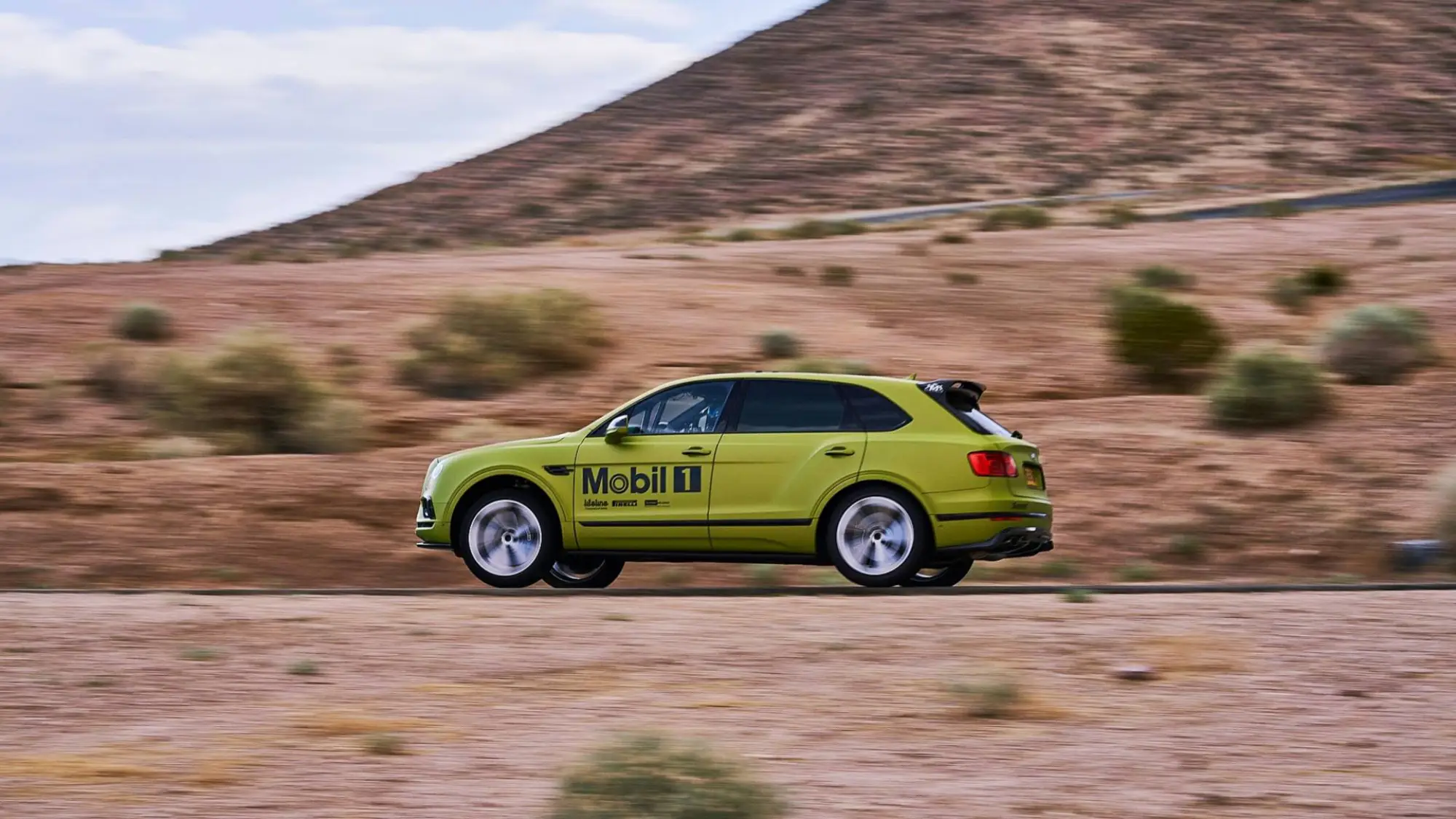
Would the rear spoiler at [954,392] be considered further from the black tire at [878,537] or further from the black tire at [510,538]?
the black tire at [510,538]

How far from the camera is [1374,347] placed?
78.4 ft

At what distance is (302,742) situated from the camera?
8.27 meters

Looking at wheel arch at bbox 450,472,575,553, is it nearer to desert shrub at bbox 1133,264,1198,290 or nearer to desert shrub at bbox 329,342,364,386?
desert shrub at bbox 329,342,364,386

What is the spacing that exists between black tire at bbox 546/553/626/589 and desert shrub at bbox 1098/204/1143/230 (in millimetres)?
31563

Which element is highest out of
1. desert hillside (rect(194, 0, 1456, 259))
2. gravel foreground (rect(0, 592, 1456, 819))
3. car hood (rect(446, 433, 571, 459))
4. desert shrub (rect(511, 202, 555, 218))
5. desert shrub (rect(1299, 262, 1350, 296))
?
desert hillside (rect(194, 0, 1456, 259))

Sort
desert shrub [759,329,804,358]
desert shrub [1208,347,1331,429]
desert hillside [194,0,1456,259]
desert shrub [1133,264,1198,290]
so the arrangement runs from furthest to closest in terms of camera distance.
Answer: desert hillside [194,0,1456,259]
desert shrub [1133,264,1198,290]
desert shrub [759,329,804,358]
desert shrub [1208,347,1331,429]

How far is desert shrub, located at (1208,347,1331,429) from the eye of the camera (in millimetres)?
20844

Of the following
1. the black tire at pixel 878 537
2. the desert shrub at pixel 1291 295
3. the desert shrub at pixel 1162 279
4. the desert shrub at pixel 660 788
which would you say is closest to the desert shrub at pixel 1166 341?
the desert shrub at pixel 1291 295

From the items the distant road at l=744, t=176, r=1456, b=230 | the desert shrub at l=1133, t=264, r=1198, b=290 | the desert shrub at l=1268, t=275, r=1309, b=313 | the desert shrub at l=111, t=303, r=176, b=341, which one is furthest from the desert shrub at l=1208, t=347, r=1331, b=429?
the distant road at l=744, t=176, r=1456, b=230

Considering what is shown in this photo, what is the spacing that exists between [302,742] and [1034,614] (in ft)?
15.7

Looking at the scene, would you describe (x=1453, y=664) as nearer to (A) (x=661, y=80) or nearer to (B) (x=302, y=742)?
Answer: (B) (x=302, y=742)

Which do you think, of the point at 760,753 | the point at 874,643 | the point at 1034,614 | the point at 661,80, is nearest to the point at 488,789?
the point at 760,753

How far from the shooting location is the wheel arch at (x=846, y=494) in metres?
12.8

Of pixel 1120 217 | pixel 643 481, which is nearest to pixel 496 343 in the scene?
pixel 643 481
